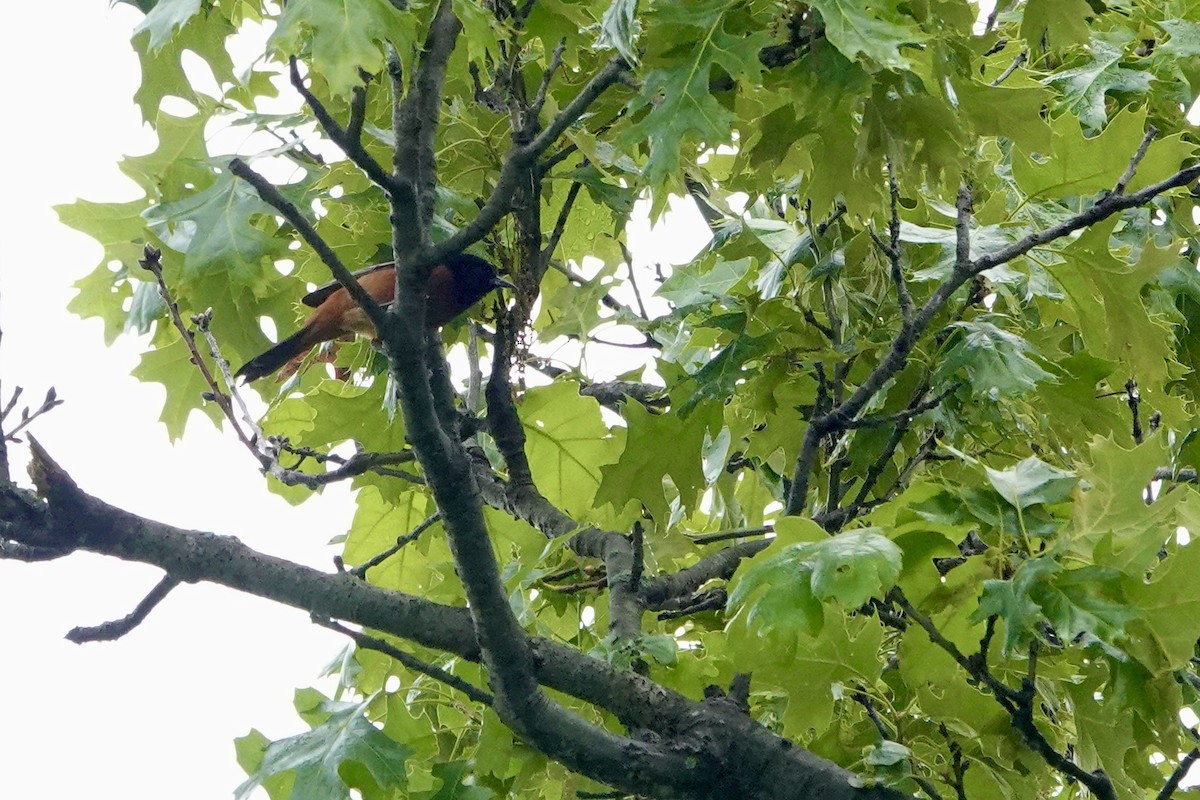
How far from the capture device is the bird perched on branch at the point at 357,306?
8.44ft

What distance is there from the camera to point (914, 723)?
1945mm

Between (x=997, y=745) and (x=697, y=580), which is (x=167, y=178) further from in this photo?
(x=997, y=745)

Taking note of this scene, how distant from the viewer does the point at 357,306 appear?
8.79ft

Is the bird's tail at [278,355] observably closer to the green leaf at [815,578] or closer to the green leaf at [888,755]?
the green leaf at [815,578]

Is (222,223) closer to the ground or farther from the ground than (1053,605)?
farther from the ground

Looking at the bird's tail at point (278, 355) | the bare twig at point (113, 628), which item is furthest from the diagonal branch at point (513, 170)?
the bird's tail at point (278, 355)

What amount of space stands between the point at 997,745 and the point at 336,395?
5.25 feet

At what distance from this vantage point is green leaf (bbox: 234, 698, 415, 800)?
6.48ft

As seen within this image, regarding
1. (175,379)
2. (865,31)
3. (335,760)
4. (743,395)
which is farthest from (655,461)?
(175,379)

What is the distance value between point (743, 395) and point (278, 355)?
1.50 m

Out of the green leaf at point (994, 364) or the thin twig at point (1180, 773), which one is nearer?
the thin twig at point (1180, 773)

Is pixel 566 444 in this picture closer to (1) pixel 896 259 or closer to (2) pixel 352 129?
(1) pixel 896 259

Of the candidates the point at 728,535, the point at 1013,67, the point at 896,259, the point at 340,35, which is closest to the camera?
the point at 340,35

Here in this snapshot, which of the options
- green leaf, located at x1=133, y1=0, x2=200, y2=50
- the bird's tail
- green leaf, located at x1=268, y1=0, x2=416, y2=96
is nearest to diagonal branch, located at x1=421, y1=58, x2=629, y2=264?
green leaf, located at x1=268, y1=0, x2=416, y2=96
